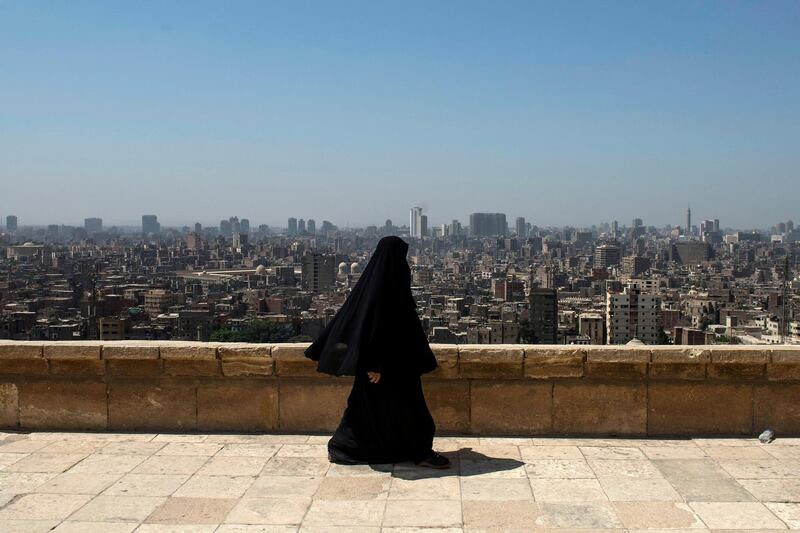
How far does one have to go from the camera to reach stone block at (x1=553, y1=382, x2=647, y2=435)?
5.07 m

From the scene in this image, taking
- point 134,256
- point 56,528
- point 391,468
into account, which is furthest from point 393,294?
point 134,256

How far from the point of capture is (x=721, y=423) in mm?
5062

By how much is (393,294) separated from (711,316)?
229 feet

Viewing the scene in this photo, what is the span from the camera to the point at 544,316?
5588 centimetres

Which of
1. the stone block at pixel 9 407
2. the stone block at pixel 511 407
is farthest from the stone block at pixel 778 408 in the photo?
the stone block at pixel 9 407

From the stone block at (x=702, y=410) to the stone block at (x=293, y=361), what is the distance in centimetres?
221

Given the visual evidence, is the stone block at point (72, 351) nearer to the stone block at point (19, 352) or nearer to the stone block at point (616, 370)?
the stone block at point (19, 352)

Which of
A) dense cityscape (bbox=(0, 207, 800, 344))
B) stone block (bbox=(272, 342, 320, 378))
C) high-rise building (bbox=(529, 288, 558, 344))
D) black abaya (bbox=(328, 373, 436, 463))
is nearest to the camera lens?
black abaya (bbox=(328, 373, 436, 463))

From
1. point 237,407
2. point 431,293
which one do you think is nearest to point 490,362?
point 237,407

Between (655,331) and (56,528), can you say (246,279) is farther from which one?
(56,528)

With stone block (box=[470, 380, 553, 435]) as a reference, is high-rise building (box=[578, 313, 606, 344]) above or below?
below

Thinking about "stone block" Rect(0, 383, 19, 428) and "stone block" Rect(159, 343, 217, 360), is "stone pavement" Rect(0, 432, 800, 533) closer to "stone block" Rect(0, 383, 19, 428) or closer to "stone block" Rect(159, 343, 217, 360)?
"stone block" Rect(0, 383, 19, 428)

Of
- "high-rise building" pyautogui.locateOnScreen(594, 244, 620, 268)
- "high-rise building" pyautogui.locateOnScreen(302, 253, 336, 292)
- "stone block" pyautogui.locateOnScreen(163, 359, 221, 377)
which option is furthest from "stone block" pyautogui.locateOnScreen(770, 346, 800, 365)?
"high-rise building" pyautogui.locateOnScreen(594, 244, 620, 268)

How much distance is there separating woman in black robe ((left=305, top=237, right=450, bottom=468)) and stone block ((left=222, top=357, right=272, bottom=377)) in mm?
858
